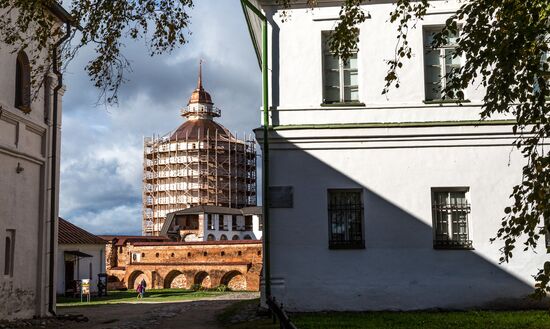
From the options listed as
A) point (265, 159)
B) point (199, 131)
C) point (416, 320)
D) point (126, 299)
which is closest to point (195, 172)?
point (199, 131)

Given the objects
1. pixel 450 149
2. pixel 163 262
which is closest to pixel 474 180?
pixel 450 149

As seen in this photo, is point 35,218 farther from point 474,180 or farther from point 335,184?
point 474,180

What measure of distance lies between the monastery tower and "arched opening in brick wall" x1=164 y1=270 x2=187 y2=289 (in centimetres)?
3295

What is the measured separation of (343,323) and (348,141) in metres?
4.09

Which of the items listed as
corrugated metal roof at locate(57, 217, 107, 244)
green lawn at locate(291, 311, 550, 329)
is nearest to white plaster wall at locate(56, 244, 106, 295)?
corrugated metal roof at locate(57, 217, 107, 244)

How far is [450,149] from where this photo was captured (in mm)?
13672

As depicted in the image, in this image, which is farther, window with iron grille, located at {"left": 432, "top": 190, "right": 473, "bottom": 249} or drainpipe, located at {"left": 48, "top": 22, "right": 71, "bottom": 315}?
drainpipe, located at {"left": 48, "top": 22, "right": 71, "bottom": 315}

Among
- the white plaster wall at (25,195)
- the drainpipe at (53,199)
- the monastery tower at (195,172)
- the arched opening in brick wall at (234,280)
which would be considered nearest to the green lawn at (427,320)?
the white plaster wall at (25,195)

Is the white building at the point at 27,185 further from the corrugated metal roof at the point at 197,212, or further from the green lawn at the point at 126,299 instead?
the corrugated metal roof at the point at 197,212

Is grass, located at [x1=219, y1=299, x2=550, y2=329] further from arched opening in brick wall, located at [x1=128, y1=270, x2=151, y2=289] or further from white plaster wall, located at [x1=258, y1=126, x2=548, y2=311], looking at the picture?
arched opening in brick wall, located at [x1=128, y1=270, x2=151, y2=289]

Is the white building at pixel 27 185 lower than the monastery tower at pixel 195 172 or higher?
lower

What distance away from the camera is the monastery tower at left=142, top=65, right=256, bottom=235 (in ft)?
259

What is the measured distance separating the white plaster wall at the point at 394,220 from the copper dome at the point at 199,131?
67.3 metres

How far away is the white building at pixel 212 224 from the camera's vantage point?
69.2 m
